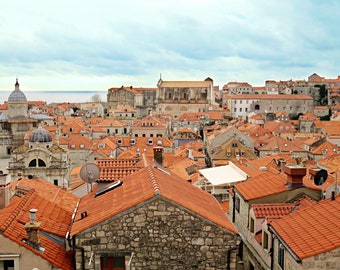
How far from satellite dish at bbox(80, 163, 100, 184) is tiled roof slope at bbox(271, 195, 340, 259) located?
20.2ft

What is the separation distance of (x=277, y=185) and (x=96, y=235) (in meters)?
7.34

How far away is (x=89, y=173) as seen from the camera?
14820mm

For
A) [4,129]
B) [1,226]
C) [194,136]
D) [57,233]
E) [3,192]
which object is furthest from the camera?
[194,136]

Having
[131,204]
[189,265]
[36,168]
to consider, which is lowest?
[36,168]

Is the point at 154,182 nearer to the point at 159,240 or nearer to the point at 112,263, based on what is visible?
the point at 159,240

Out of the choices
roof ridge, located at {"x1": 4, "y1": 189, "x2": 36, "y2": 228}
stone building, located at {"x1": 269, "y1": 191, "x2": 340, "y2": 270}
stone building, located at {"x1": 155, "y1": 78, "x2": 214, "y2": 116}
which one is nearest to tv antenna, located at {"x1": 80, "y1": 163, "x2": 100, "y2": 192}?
roof ridge, located at {"x1": 4, "y1": 189, "x2": 36, "y2": 228}

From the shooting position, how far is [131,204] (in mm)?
10195

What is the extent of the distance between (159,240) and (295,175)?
609 cm

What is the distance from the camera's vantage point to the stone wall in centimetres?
1020

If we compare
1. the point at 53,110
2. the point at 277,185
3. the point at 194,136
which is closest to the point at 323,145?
the point at 194,136

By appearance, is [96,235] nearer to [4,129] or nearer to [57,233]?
[57,233]

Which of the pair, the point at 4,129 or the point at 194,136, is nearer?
the point at 4,129

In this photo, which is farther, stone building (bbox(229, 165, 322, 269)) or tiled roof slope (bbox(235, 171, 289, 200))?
tiled roof slope (bbox(235, 171, 289, 200))

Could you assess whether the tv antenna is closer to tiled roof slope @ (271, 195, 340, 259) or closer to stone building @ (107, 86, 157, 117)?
tiled roof slope @ (271, 195, 340, 259)
